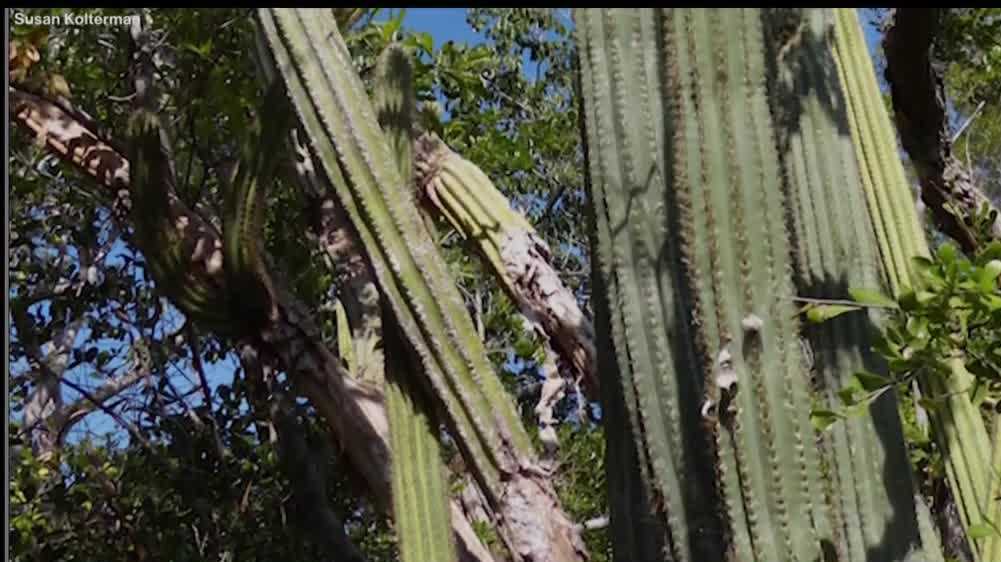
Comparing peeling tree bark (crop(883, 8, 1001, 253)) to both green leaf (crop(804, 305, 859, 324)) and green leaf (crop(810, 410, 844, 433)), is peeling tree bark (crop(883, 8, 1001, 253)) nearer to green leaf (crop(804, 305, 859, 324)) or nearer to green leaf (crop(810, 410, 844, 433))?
green leaf (crop(804, 305, 859, 324))

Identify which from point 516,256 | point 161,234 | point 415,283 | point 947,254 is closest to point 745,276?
point 947,254

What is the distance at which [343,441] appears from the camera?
4.27m

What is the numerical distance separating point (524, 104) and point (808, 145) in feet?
23.2

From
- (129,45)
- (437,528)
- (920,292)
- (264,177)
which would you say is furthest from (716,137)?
(129,45)

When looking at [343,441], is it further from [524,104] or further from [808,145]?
[524,104]

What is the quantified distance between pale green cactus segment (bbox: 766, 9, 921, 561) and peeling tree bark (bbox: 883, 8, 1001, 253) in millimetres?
1121

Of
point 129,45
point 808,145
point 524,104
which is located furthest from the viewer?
point 524,104

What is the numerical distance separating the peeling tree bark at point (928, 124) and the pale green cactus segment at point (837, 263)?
1121 millimetres

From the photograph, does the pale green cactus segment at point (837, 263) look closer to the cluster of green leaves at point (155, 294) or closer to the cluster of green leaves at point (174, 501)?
the cluster of green leaves at point (155, 294)

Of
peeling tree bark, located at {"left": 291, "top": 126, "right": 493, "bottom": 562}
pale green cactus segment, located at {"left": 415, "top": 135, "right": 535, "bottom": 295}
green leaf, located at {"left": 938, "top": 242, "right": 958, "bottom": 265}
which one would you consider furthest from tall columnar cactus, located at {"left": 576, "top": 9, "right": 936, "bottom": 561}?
peeling tree bark, located at {"left": 291, "top": 126, "right": 493, "bottom": 562}

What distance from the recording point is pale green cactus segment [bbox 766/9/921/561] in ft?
6.88

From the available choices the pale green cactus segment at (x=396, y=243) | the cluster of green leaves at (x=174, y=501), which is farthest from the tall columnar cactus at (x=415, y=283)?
the cluster of green leaves at (x=174, y=501)

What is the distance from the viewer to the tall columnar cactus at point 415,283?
3121 mm

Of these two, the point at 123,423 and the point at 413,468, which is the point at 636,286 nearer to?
the point at 413,468
